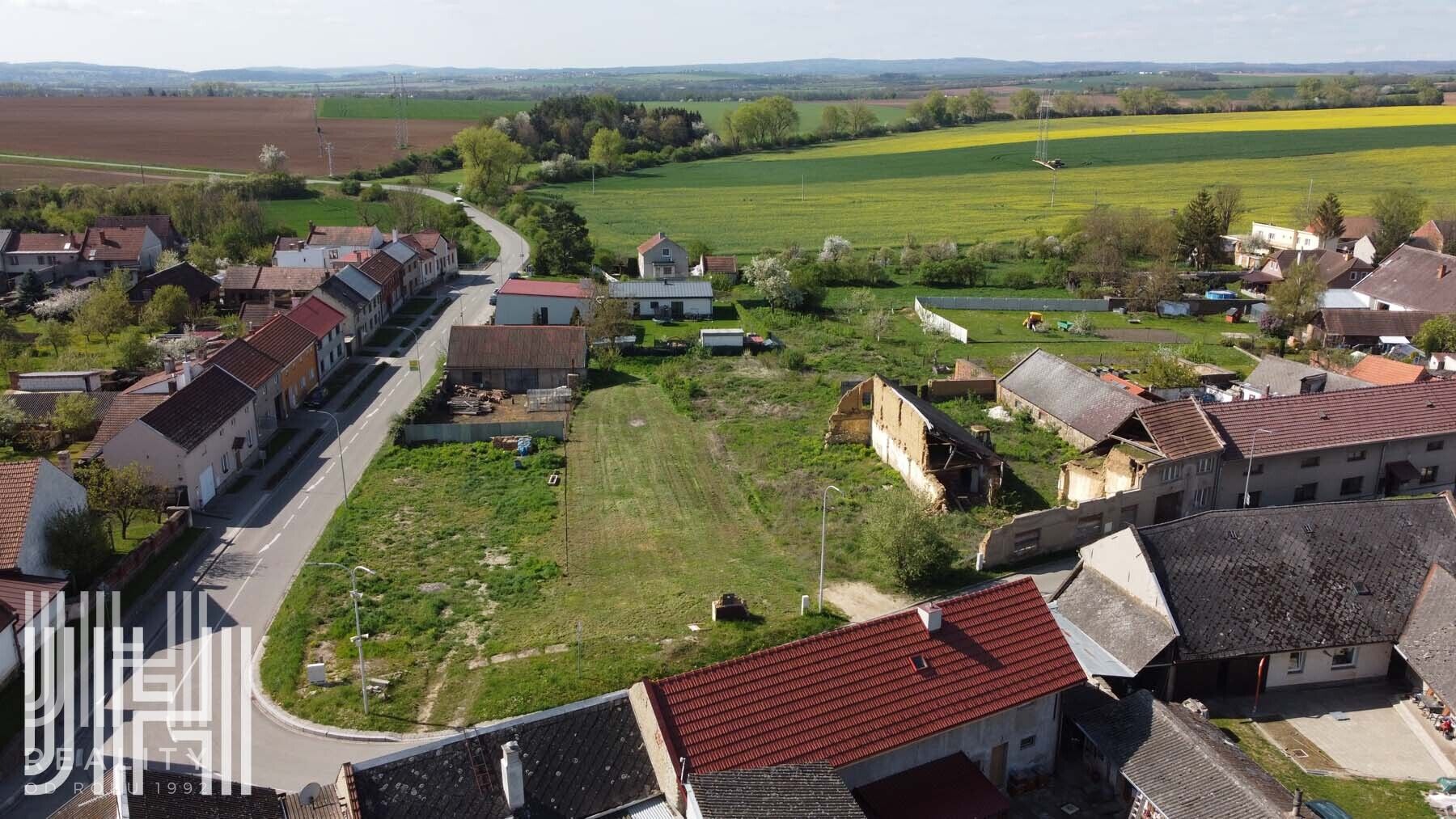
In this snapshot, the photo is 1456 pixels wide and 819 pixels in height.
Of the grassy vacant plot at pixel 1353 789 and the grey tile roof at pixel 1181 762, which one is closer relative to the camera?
the grey tile roof at pixel 1181 762

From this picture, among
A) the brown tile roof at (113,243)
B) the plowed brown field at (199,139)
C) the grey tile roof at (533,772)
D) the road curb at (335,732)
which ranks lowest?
the road curb at (335,732)

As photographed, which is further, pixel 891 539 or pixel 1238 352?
pixel 1238 352

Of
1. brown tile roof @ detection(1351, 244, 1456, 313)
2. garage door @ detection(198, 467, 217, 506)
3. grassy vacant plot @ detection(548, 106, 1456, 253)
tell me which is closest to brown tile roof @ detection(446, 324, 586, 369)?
garage door @ detection(198, 467, 217, 506)

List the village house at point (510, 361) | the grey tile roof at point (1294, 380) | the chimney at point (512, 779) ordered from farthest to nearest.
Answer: the village house at point (510, 361), the grey tile roof at point (1294, 380), the chimney at point (512, 779)

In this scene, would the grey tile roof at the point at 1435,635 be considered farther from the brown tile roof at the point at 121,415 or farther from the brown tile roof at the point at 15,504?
the brown tile roof at the point at 121,415

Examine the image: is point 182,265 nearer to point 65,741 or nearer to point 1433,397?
point 65,741

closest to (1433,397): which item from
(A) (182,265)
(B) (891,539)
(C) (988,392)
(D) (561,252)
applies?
(C) (988,392)

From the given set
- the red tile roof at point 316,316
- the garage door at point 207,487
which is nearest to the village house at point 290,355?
the red tile roof at point 316,316
